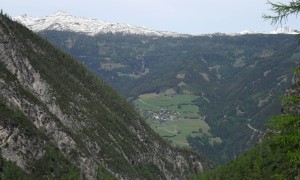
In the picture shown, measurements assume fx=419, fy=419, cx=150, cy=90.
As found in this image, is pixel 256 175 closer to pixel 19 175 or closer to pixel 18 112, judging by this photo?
pixel 19 175

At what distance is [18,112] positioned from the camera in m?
187

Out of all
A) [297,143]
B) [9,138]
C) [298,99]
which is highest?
[298,99]

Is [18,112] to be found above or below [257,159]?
above

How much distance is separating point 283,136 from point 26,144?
162 meters

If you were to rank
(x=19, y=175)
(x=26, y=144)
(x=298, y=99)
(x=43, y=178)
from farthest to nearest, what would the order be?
(x=26, y=144) → (x=43, y=178) → (x=19, y=175) → (x=298, y=99)

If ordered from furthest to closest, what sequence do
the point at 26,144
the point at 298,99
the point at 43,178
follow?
the point at 26,144 → the point at 43,178 → the point at 298,99

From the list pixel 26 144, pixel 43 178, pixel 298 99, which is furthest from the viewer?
pixel 26 144

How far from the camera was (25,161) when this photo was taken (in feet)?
560

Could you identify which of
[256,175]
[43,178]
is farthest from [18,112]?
[256,175]

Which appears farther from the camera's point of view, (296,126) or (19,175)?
(19,175)

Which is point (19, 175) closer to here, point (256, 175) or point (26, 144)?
point (26, 144)

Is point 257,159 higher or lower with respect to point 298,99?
lower

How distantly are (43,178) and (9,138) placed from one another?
22704mm

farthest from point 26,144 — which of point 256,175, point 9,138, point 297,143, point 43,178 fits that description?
point 297,143
